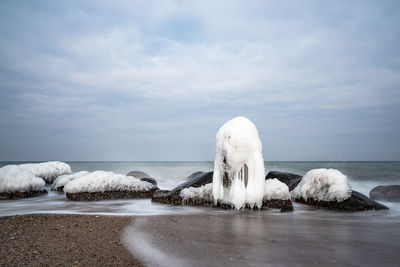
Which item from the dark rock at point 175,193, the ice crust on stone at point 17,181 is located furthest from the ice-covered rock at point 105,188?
the ice crust on stone at point 17,181

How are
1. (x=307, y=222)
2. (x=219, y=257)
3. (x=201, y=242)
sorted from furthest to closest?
(x=307, y=222), (x=201, y=242), (x=219, y=257)

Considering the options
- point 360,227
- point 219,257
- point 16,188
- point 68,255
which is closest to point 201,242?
point 219,257

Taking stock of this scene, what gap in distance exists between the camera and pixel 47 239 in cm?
373

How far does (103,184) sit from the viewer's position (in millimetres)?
8727

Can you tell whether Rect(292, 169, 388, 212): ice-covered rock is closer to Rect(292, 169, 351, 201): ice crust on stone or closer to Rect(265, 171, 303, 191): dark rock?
Rect(292, 169, 351, 201): ice crust on stone

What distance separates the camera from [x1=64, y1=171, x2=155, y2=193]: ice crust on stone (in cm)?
855

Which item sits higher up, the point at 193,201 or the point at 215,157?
the point at 215,157

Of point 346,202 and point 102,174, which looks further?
point 102,174

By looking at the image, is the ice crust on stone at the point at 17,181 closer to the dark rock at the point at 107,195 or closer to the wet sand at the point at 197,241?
the dark rock at the point at 107,195

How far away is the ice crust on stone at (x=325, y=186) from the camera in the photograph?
716cm

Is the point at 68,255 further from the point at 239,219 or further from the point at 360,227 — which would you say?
the point at 360,227

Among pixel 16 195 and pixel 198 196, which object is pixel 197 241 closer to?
pixel 198 196

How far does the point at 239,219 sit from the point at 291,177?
17.1 ft

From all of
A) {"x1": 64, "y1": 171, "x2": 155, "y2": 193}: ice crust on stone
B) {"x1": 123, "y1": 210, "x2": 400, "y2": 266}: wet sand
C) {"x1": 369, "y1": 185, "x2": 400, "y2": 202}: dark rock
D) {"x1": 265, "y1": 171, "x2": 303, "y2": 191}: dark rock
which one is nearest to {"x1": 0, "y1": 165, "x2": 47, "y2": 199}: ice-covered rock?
{"x1": 64, "y1": 171, "x2": 155, "y2": 193}: ice crust on stone
